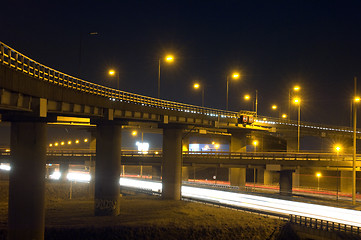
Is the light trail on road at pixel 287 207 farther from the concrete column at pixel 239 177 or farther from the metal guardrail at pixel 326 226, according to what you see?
the concrete column at pixel 239 177

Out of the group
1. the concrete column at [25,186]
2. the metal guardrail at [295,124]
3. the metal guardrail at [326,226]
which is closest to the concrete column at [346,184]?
the metal guardrail at [295,124]

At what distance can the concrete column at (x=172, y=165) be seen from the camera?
50531mm

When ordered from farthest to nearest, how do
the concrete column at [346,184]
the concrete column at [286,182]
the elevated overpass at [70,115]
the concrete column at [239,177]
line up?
1. the concrete column at [346,184]
2. the concrete column at [239,177]
3. the concrete column at [286,182]
4. the elevated overpass at [70,115]

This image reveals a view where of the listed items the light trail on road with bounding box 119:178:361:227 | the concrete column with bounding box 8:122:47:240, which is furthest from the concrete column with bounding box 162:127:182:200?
the concrete column with bounding box 8:122:47:240

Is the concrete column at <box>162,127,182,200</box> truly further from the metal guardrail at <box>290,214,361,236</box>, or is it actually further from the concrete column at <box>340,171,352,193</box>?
the concrete column at <box>340,171,352,193</box>

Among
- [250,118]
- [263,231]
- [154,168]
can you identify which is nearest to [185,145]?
[154,168]

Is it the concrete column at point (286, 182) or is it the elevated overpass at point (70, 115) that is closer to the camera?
the elevated overpass at point (70, 115)

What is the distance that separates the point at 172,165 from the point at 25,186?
28565 mm

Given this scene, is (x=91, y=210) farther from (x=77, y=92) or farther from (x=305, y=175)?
(x=305, y=175)

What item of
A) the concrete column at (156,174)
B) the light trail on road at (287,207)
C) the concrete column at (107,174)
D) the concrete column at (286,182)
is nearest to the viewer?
the light trail on road at (287,207)

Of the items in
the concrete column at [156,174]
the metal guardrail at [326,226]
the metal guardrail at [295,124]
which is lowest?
the concrete column at [156,174]

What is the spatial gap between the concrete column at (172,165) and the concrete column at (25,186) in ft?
89.2

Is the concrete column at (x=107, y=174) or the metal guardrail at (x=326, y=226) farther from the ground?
the concrete column at (x=107, y=174)

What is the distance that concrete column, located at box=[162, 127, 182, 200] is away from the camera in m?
50.5
